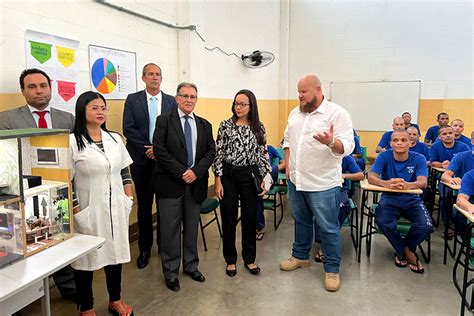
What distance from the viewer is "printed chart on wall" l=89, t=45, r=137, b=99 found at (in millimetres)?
3336

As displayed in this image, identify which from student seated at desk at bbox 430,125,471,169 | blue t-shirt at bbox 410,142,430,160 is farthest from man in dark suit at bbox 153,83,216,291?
student seated at desk at bbox 430,125,471,169

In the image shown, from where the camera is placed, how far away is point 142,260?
3338 millimetres

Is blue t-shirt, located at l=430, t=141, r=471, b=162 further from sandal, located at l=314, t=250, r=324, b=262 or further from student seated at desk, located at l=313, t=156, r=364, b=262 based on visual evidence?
sandal, located at l=314, t=250, r=324, b=262

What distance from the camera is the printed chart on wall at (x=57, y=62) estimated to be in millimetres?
2750

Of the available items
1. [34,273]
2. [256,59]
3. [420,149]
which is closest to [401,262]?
[420,149]

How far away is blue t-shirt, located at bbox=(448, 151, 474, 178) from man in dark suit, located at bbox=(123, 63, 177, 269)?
275cm

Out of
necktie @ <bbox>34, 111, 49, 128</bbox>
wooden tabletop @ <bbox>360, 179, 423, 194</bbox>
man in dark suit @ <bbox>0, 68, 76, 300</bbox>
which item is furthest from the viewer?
wooden tabletop @ <bbox>360, 179, 423, 194</bbox>

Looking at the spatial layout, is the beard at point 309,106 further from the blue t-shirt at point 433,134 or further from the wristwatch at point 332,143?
the blue t-shirt at point 433,134

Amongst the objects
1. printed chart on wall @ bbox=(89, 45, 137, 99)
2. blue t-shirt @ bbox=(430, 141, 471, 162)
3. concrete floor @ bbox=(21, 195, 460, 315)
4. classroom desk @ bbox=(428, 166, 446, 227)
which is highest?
printed chart on wall @ bbox=(89, 45, 137, 99)

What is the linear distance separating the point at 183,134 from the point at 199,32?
7.33 feet

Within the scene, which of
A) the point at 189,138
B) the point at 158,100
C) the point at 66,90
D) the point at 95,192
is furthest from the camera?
the point at 158,100

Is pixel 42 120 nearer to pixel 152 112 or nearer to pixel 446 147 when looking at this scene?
pixel 152 112

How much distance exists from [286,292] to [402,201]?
53.0 inches

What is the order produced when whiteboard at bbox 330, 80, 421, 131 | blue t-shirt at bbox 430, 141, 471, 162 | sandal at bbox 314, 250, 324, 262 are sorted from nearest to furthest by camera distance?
sandal at bbox 314, 250, 324, 262 → blue t-shirt at bbox 430, 141, 471, 162 → whiteboard at bbox 330, 80, 421, 131
